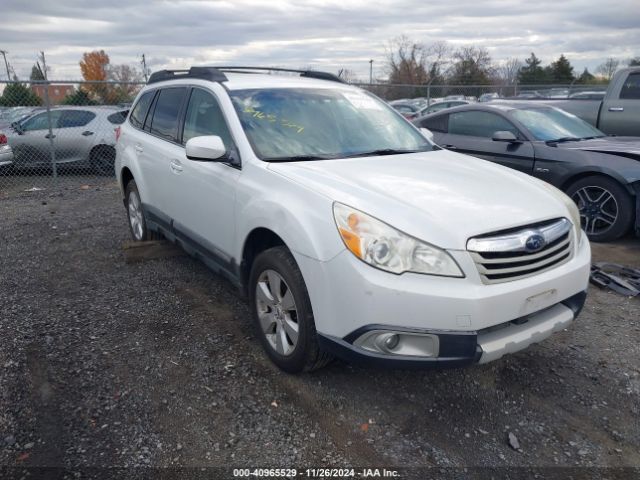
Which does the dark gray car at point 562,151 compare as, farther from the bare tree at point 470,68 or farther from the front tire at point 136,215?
the bare tree at point 470,68

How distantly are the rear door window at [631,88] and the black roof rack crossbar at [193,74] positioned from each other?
720cm

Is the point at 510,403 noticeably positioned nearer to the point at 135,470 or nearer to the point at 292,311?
the point at 292,311

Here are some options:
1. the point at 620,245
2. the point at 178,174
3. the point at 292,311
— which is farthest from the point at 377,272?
the point at 620,245

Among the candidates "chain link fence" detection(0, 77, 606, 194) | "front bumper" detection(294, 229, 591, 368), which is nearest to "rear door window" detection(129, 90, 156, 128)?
"front bumper" detection(294, 229, 591, 368)

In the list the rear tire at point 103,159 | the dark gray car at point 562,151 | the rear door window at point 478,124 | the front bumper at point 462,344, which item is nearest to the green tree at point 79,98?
the rear tire at point 103,159

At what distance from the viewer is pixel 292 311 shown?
3.07 m

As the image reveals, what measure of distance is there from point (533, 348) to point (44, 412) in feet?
10.0

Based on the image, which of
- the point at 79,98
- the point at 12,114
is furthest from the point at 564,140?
the point at 12,114

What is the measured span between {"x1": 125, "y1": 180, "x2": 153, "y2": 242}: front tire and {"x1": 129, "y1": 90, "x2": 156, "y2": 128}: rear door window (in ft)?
2.06

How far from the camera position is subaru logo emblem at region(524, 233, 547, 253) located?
2682mm

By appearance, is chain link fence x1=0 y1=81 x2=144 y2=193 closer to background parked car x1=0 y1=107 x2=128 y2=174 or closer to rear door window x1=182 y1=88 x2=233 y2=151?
background parked car x1=0 y1=107 x2=128 y2=174

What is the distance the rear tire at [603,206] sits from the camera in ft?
18.4

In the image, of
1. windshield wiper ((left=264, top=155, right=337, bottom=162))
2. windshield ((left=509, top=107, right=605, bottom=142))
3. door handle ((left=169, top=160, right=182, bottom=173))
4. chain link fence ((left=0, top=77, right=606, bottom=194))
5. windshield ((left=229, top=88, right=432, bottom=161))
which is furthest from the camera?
chain link fence ((left=0, top=77, right=606, bottom=194))

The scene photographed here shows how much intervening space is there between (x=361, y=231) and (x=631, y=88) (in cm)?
800
